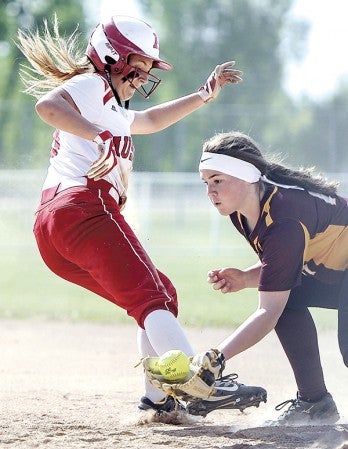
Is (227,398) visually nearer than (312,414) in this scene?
Yes

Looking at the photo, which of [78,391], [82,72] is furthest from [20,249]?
[82,72]

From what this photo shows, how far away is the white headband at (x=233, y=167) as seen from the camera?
14.7 ft

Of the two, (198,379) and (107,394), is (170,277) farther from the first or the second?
(198,379)

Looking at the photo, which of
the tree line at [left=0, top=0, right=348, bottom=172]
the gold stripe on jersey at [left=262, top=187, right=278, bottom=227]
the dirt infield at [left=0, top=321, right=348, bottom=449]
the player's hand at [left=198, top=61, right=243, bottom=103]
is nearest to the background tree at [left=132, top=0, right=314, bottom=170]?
the tree line at [left=0, top=0, right=348, bottom=172]

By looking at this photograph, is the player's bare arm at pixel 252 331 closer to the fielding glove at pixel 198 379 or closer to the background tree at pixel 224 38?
the fielding glove at pixel 198 379

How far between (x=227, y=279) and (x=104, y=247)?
682mm

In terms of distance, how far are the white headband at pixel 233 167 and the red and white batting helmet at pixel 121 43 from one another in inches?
23.7

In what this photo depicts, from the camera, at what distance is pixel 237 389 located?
438 centimetres

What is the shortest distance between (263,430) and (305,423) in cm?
41

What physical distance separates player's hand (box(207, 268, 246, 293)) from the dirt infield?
0.64 m

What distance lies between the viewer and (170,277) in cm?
1438

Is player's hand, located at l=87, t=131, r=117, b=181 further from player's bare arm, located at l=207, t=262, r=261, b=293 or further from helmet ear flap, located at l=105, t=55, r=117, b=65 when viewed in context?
player's bare arm, located at l=207, t=262, r=261, b=293

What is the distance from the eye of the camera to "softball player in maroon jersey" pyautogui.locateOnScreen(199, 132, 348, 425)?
4258 mm

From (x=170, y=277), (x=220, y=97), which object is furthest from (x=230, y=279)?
(x=220, y=97)
